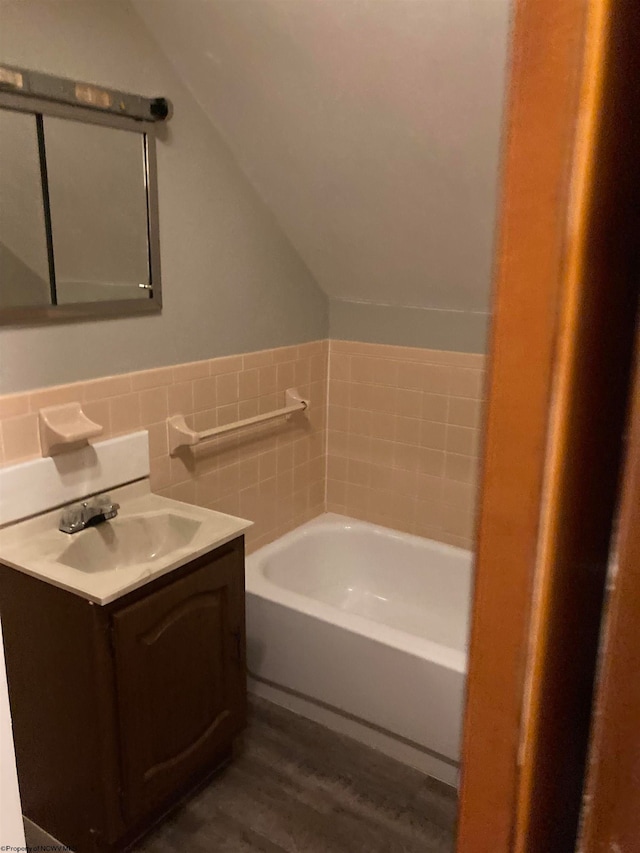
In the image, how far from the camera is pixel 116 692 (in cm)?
164

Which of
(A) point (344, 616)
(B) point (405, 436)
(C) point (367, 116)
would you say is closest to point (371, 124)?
(C) point (367, 116)

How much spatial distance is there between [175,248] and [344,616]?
1.28 m

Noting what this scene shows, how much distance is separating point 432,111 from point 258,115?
557 mm

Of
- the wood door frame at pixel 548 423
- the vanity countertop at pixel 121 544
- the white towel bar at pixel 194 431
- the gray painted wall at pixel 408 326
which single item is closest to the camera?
the wood door frame at pixel 548 423

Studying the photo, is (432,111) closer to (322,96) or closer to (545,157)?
(322,96)

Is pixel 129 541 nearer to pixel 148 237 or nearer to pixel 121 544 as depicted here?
pixel 121 544

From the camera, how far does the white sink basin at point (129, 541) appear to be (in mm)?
1830

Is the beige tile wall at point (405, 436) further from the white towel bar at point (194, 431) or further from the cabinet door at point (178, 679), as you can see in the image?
the cabinet door at point (178, 679)

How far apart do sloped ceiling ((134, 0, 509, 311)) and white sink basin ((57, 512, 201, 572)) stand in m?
1.10

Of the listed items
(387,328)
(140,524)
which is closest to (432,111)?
(387,328)

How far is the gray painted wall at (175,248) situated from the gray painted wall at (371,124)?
0.07 meters

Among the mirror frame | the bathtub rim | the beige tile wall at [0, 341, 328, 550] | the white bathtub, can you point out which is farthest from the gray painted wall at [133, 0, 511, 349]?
the bathtub rim

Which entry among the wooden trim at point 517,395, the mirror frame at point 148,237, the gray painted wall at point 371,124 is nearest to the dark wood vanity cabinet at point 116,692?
the mirror frame at point 148,237

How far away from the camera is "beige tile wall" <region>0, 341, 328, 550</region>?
1856 millimetres
